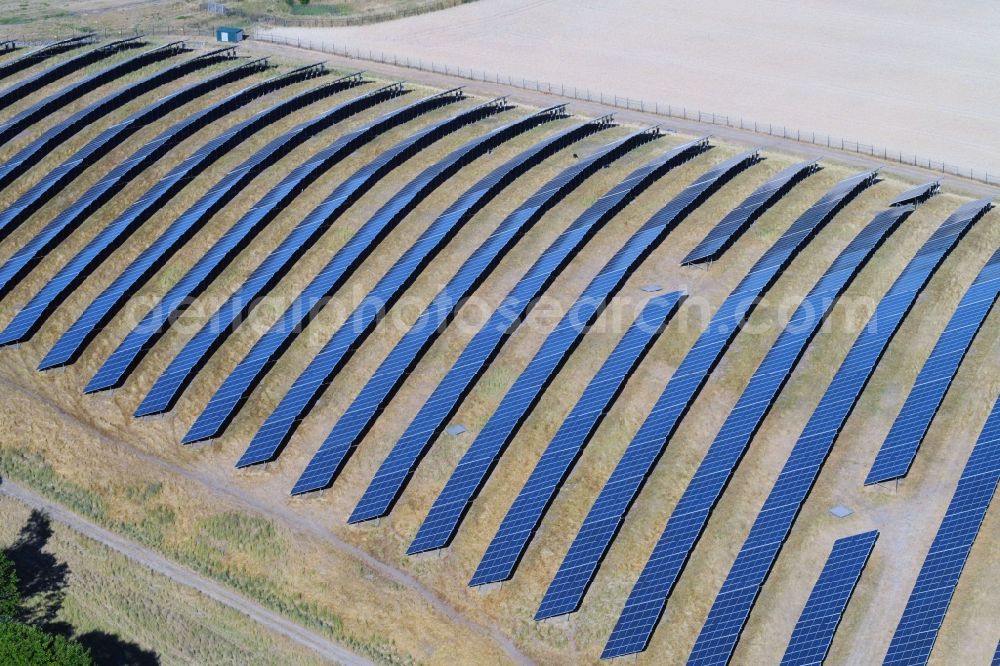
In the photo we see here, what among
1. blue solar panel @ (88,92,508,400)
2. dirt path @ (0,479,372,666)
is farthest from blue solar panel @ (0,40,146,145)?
dirt path @ (0,479,372,666)

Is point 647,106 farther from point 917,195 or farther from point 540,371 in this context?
point 540,371

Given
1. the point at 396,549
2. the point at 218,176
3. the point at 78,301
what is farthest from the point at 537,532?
the point at 218,176

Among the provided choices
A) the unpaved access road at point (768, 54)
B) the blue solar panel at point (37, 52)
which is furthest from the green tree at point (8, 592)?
the unpaved access road at point (768, 54)

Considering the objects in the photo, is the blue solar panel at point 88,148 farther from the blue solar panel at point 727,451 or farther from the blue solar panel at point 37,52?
the blue solar panel at point 727,451

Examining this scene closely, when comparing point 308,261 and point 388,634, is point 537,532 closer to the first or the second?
point 388,634

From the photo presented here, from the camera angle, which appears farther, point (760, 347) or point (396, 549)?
point (760, 347)

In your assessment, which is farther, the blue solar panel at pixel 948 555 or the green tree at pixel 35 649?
the green tree at pixel 35 649

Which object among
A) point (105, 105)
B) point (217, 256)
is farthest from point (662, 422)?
point (105, 105)
